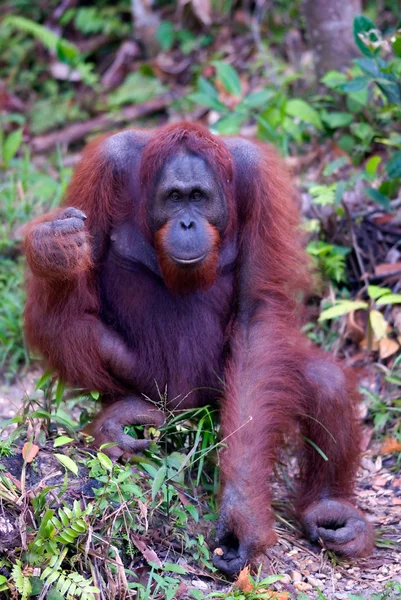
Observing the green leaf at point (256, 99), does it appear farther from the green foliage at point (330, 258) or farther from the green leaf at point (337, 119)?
the green foliage at point (330, 258)

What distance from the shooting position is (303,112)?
223 inches

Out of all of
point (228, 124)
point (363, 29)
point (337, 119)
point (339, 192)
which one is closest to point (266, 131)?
point (228, 124)

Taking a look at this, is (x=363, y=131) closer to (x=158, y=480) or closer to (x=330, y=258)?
(x=330, y=258)

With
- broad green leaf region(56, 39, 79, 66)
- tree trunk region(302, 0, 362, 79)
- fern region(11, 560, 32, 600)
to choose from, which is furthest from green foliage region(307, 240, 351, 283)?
broad green leaf region(56, 39, 79, 66)

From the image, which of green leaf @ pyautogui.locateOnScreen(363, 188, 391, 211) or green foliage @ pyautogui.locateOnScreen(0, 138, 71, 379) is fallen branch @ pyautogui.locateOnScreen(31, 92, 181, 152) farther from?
green leaf @ pyautogui.locateOnScreen(363, 188, 391, 211)

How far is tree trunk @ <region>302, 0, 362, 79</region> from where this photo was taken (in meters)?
5.84

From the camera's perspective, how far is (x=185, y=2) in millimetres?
7766

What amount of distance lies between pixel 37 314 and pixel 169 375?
1.94ft

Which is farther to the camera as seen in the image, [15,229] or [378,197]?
[15,229]

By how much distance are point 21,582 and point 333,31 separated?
441 centimetres

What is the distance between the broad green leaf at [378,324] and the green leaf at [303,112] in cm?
161

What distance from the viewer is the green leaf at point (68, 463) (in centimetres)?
295

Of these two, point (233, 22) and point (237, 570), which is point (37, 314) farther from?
point (233, 22)

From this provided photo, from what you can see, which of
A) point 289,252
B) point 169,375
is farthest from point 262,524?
point 289,252
